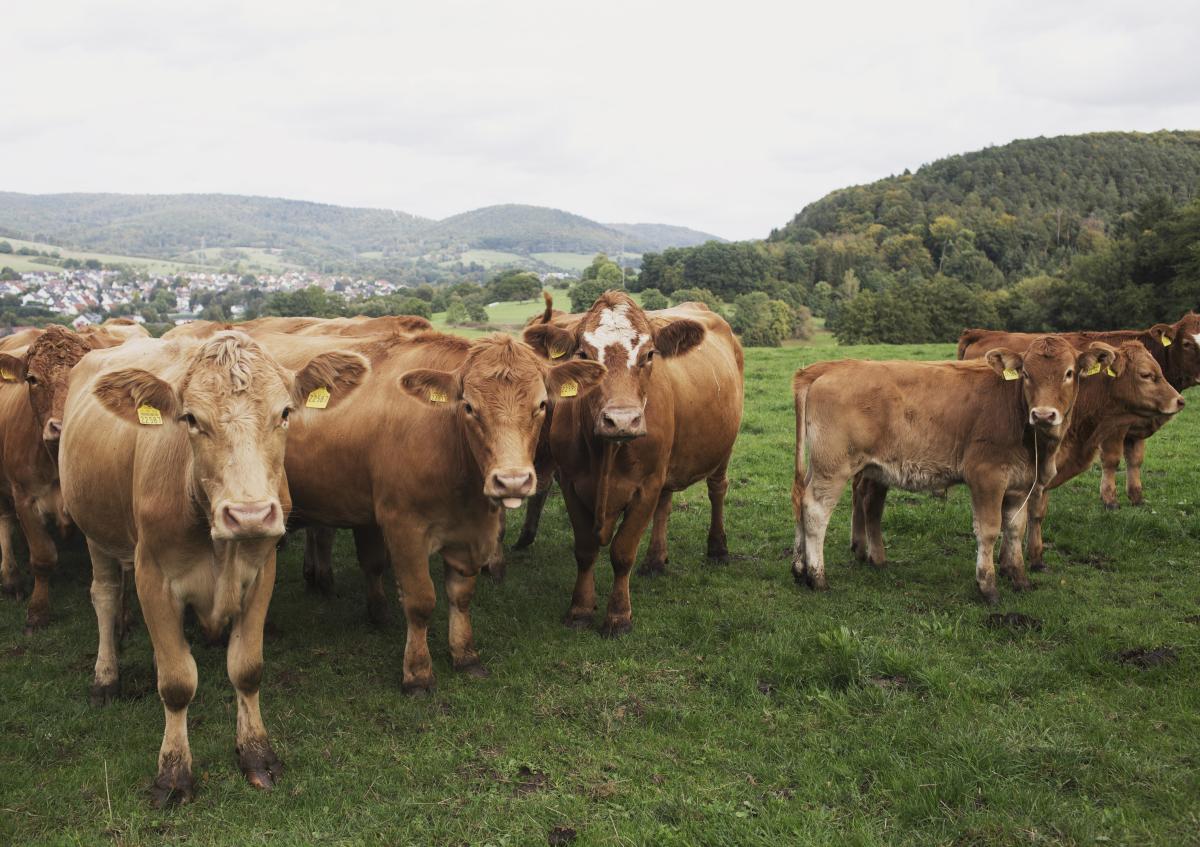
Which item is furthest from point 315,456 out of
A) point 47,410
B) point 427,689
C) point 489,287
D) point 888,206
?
point 888,206

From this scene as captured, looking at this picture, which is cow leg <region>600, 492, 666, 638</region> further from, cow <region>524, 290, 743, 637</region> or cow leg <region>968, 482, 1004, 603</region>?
cow leg <region>968, 482, 1004, 603</region>

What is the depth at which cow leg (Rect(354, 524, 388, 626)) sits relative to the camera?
683 cm

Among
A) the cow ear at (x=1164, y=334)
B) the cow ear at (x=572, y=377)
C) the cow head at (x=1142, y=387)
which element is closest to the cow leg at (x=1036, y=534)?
the cow head at (x=1142, y=387)

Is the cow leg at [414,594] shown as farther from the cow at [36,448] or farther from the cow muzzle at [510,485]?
the cow at [36,448]

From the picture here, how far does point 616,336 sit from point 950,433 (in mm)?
3312

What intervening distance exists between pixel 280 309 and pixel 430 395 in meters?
45.3

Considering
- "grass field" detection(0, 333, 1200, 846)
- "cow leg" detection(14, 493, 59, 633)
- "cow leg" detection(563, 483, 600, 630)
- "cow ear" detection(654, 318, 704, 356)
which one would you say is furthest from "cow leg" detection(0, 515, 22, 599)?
"cow ear" detection(654, 318, 704, 356)

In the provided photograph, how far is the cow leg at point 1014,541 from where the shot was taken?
24.4 feet

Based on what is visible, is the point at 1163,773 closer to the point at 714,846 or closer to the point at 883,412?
the point at 714,846

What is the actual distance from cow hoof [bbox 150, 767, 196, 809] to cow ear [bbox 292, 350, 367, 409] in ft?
7.12

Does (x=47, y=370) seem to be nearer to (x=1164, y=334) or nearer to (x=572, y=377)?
(x=572, y=377)

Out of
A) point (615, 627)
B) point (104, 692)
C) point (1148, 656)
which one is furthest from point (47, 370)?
point (1148, 656)

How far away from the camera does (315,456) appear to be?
6.18 metres

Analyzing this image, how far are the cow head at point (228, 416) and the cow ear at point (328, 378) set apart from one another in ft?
0.61
